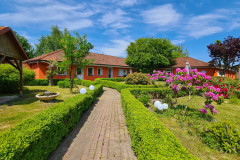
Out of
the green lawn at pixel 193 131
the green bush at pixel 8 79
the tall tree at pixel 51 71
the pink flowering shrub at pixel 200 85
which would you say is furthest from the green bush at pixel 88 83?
the pink flowering shrub at pixel 200 85

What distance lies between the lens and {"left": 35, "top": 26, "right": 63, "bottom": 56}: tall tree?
34.4 m

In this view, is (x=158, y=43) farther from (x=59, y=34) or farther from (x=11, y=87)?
(x=59, y=34)

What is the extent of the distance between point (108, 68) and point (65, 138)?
21.3m

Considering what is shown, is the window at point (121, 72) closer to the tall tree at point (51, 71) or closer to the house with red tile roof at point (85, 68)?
the house with red tile roof at point (85, 68)

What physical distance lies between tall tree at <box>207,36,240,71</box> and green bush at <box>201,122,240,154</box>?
21563mm

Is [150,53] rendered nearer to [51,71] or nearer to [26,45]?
[51,71]

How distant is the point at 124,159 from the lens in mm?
3043

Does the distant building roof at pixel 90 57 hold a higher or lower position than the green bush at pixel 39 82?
higher

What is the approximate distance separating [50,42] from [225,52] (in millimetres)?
42193

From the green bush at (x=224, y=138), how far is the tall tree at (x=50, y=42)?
3762cm

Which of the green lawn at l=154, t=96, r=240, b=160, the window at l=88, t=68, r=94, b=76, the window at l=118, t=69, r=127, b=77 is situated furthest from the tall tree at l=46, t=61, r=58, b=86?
the green lawn at l=154, t=96, r=240, b=160

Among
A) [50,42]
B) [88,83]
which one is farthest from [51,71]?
[50,42]

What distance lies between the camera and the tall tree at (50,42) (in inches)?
1353

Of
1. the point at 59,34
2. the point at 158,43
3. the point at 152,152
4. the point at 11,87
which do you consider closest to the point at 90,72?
the point at 11,87
